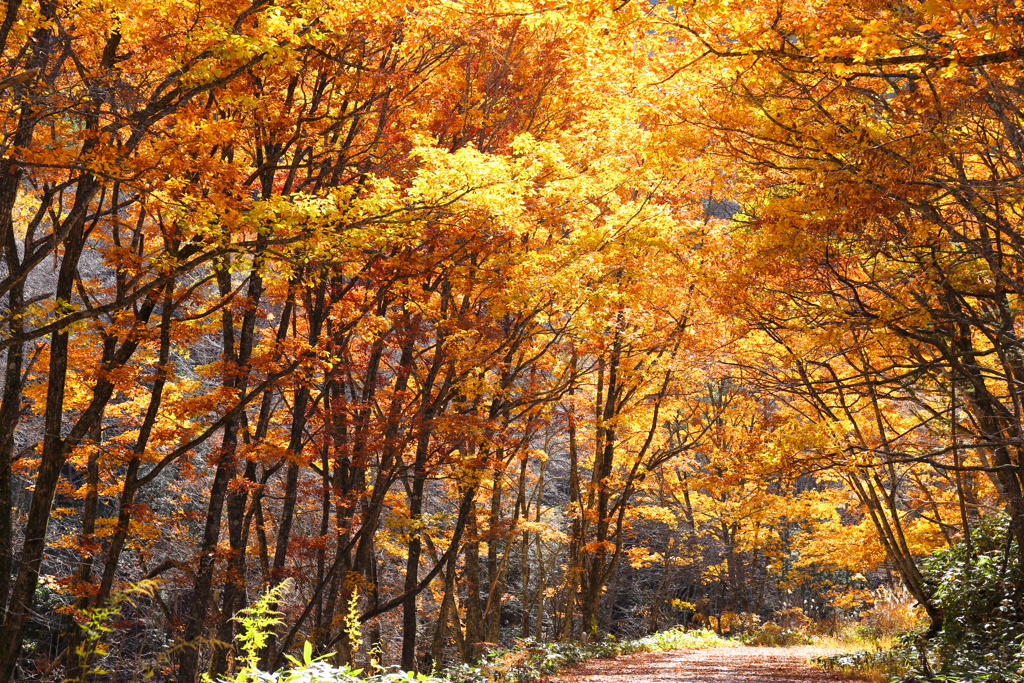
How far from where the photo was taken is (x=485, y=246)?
384 inches

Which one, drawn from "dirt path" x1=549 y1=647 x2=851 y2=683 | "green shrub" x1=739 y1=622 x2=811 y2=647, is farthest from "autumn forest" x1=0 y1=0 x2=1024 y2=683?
"green shrub" x1=739 y1=622 x2=811 y2=647

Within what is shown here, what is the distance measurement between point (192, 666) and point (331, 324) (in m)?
5.00

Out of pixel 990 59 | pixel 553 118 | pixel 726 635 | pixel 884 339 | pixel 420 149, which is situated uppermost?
pixel 553 118

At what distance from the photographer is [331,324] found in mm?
11594

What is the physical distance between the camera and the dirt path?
9797 millimetres

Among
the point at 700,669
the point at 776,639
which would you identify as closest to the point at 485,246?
the point at 700,669

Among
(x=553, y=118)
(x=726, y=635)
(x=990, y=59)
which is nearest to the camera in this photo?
(x=990, y=59)

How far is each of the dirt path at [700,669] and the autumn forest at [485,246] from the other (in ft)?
5.31

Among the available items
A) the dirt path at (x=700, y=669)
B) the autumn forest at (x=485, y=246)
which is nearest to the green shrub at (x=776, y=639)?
the dirt path at (x=700, y=669)

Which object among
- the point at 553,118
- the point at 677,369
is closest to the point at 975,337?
the point at 677,369

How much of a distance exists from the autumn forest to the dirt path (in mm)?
1618

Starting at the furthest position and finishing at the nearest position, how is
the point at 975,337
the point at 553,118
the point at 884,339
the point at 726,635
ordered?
the point at 726,635
the point at 553,118
the point at 975,337
the point at 884,339

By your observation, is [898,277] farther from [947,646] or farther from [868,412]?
[868,412]

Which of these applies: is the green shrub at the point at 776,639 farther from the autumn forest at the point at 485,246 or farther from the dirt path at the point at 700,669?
the autumn forest at the point at 485,246
